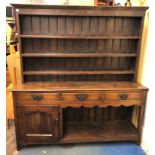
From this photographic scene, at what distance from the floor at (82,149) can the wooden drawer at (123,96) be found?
68 cm

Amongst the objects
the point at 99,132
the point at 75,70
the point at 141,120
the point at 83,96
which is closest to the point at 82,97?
the point at 83,96

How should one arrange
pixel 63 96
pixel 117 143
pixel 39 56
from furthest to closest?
1. pixel 117 143
2. pixel 39 56
3. pixel 63 96

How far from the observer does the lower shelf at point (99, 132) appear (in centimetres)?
228

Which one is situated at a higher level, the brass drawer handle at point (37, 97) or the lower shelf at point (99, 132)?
the brass drawer handle at point (37, 97)

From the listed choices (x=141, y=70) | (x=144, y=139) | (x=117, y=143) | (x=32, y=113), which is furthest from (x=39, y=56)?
(x=144, y=139)

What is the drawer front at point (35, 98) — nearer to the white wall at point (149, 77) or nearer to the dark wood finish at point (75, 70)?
the dark wood finish at point (75, 70)

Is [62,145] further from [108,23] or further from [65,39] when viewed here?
[108,23]

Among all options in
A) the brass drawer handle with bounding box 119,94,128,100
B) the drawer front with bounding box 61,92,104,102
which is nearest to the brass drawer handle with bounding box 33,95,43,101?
the drawer front with bounding box 61,92,104,102

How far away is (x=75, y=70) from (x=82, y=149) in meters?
1.06

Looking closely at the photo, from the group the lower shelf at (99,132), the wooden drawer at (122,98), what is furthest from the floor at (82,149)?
the wooden drawer at (122,98)

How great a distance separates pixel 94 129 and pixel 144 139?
68 cm

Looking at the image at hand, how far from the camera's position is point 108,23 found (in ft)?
7.57

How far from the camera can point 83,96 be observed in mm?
2111

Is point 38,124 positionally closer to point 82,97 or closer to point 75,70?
point 82,97
